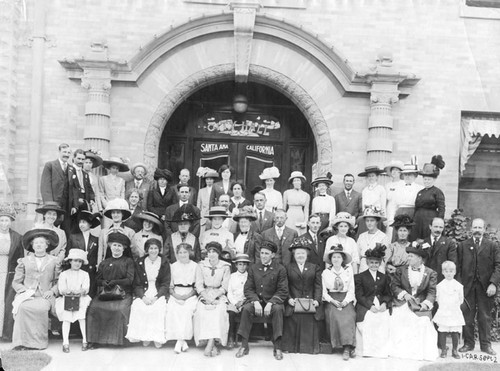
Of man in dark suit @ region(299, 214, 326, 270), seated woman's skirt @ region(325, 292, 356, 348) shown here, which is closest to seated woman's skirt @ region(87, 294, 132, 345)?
seated woman's skirt @ region(325, 292, 356, 348)

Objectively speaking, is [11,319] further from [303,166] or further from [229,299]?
[303,166]

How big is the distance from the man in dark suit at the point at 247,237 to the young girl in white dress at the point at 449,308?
261cm

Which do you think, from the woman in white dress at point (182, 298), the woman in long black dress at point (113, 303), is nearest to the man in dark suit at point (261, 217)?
the woman in white dress at point (182, 298)

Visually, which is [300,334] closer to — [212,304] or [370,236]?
[212,304]

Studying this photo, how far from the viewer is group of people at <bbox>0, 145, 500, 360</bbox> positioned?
8.02m

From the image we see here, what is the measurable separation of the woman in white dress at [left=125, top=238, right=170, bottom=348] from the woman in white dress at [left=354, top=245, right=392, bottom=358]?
2.63m

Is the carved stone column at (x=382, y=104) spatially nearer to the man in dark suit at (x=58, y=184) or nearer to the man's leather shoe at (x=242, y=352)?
the man's leather shoe at (x=242, y=352)

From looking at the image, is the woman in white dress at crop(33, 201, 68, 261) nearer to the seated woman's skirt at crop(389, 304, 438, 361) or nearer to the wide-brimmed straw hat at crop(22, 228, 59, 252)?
the wide-brimmed straw hat at crop(22, 228, 59, 252)

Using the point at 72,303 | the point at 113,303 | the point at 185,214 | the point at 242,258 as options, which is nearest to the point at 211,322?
the point at 242,258

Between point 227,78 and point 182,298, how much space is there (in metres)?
5.39

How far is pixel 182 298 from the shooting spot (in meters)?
8.31

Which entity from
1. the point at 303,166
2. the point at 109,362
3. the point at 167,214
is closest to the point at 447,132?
the point at 303,166

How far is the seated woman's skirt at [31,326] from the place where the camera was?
786 cm

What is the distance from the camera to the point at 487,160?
12.6m
